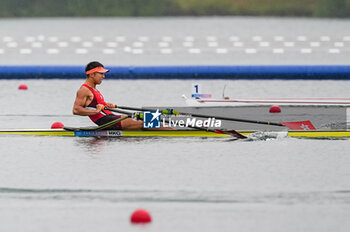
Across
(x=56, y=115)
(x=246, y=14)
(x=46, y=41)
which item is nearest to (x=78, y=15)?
(x=246, y=14)

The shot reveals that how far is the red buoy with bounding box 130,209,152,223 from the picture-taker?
26.9 feet

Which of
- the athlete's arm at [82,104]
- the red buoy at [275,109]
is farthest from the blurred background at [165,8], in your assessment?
the athlete's arm at [82,104]

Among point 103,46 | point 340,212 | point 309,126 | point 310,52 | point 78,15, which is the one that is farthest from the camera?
point 78,15

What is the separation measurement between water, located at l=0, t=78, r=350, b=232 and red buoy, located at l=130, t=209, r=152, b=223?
8 cm

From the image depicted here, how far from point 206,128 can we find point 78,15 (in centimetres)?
6041

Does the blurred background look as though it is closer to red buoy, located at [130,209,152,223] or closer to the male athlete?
the male athlete

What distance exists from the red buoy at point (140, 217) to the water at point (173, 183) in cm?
8

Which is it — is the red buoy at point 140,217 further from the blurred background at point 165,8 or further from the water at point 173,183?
the blurred background at point 165,8

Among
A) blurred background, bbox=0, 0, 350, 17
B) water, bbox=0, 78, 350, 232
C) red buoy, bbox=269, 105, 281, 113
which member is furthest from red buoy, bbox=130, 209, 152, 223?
blurred background, bbox=0, 0, 350, 17

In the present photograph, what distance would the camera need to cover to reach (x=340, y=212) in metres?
8.56

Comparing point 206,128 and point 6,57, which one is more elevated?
point 6,57

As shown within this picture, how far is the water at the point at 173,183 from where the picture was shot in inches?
327

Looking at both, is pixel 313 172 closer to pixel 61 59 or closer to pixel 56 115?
pixel 56 115

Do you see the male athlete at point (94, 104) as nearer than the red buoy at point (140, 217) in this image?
No
